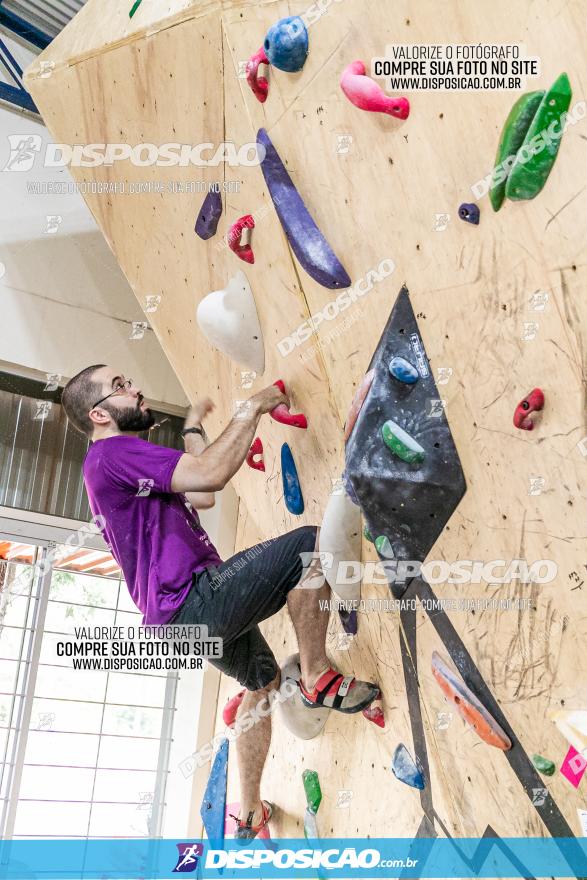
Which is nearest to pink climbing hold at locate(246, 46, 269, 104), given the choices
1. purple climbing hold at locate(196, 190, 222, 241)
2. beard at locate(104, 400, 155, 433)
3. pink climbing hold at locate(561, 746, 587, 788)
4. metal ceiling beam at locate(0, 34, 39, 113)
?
purple climbing hold at locate(196, 190, 222, 241)

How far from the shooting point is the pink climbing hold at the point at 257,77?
7.72ft

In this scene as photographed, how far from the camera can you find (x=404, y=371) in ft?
7.52

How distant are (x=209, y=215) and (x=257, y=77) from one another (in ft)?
1.81

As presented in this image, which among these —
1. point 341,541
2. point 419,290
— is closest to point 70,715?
point 341,541

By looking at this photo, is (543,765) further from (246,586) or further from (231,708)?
(231,708)

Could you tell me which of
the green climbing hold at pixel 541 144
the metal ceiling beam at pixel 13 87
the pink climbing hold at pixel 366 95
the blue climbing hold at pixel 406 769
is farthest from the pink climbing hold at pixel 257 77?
the metal ceiling beam at pixel 13 87

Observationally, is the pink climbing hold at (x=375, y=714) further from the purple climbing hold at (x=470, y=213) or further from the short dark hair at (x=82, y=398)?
the purple climbing hold at (x=470, y=213)

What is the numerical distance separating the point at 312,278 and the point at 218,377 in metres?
0.90

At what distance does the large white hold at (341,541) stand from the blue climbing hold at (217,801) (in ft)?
4.74

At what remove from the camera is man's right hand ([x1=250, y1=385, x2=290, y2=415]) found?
2.69m

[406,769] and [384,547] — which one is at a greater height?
[384,547]

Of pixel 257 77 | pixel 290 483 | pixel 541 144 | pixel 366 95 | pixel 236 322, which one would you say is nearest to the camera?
pixel 541 144

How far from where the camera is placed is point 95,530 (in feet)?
13.9

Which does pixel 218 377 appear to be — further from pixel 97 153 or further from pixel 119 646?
pixel 119 646
